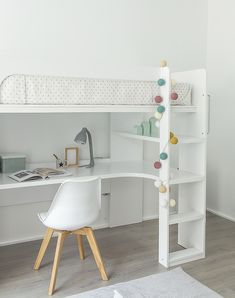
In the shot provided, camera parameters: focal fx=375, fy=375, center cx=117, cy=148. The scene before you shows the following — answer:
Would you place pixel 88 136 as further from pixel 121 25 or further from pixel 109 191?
pixel 121 25

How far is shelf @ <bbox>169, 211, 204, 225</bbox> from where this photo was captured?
281 cm

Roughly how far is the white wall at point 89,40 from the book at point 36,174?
1.51ft

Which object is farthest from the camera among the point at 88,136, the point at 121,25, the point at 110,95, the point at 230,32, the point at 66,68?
the point at 230,32

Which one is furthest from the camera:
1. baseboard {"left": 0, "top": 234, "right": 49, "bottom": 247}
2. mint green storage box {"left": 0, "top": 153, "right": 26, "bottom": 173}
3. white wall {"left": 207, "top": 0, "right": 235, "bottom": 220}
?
→ white wall {"left": 207, "top": 0, "right": 235, "bottom": 220}

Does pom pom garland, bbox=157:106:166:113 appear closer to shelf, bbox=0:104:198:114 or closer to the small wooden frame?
shelf, bbox=0:104:198:114

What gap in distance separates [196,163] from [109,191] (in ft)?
3.23

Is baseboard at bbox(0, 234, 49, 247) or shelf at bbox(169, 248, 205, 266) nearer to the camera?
shelf at bbox(169, 248, 205, 266)

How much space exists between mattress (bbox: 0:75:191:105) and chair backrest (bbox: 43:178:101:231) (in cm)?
54

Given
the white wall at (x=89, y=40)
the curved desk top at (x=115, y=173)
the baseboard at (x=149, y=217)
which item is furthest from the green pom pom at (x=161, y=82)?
the baseboard at (x=149, y=217)

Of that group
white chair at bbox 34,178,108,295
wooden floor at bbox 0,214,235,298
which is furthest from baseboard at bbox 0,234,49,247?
white chair at bbox 34,178,108,295

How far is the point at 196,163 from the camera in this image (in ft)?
9.71

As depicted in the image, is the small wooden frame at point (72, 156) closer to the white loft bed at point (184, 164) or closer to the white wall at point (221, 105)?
the white loft bed at point (184, 164)

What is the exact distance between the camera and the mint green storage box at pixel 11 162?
9.68ft

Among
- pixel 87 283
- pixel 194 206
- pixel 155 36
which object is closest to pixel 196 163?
pixel 194 206
